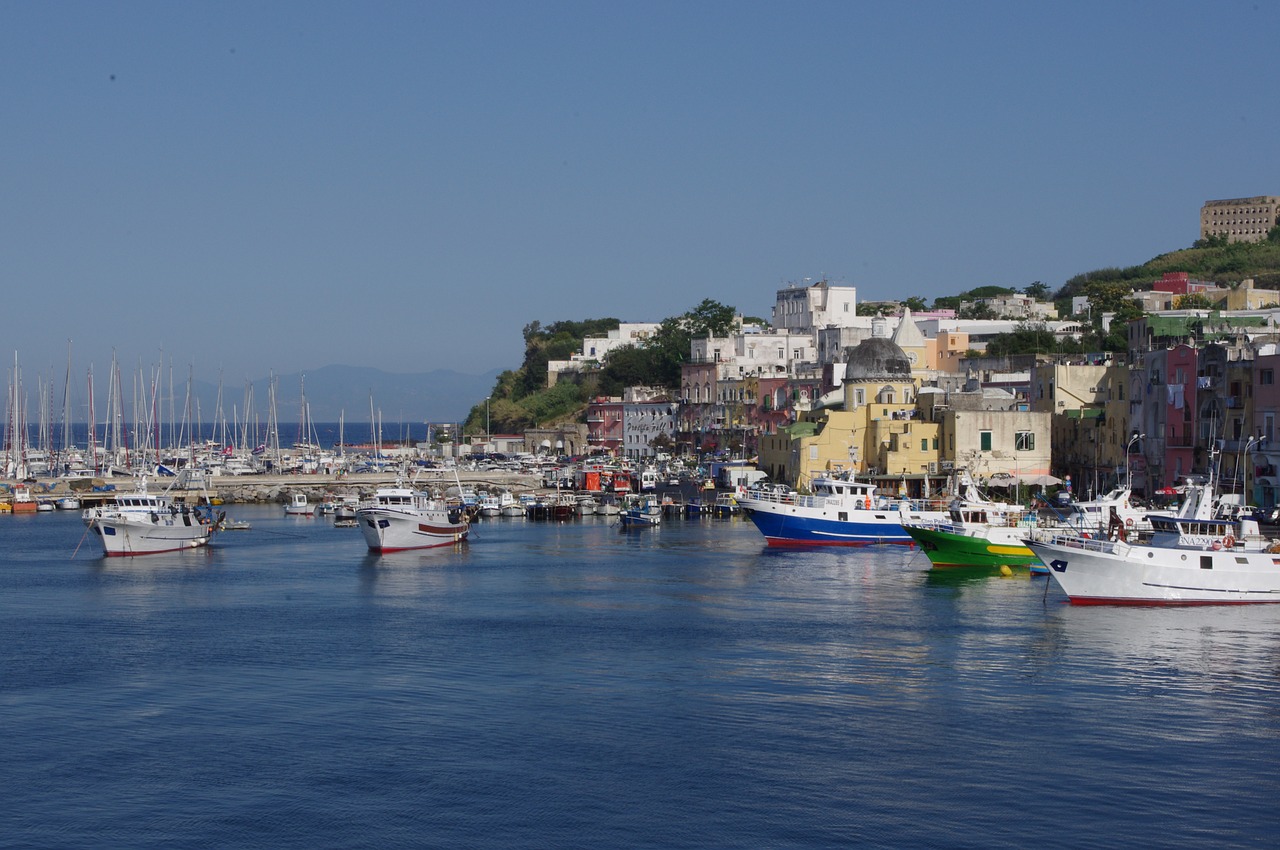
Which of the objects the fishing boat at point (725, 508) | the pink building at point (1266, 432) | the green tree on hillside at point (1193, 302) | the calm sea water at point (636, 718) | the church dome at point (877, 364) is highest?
the green tree on hillside at point (1193, 302)

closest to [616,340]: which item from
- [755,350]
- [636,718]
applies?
[755,350]

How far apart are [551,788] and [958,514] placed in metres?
36.6

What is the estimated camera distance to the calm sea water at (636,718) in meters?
26.5

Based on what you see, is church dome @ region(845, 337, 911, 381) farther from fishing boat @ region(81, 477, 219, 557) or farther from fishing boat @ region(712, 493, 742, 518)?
Result: fishing boat @ region(81, 477, 219, 557)

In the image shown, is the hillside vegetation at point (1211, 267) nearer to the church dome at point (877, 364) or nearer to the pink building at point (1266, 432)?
the church dome at point (877, 364)

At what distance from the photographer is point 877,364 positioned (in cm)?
9550

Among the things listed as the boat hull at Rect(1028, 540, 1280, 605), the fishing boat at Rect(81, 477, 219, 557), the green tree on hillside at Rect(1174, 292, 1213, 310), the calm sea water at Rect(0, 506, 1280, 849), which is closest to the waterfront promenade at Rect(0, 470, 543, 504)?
the fishing boat at Rect(81, 477, 219, 557)

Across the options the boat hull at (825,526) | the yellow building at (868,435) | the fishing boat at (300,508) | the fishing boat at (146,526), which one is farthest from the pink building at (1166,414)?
the fishing boat at (300,508)

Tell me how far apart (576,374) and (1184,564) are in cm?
10429

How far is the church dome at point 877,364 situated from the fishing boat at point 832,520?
2318 cm

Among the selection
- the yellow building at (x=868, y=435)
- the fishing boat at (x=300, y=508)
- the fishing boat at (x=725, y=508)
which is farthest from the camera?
the fishing boat at (x=300, y=508)

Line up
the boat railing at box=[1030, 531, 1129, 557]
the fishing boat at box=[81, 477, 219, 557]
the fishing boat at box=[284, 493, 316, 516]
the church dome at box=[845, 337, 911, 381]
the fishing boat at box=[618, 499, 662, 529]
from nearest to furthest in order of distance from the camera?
1. the boat railing at box=[1030, 531, 1129, 557]
2. the fishing boat at box=[81, 477, 219, 557]
3. the fishing boat at box=[618, 499, 662, 529]
4. the church dome at box=[845, 337, 911, 381]
5. the fishing boat at box=[284, 493, 316, 516]

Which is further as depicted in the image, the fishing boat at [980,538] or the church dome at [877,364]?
the church dome at [877,364]

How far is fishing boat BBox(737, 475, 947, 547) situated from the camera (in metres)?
72.0
